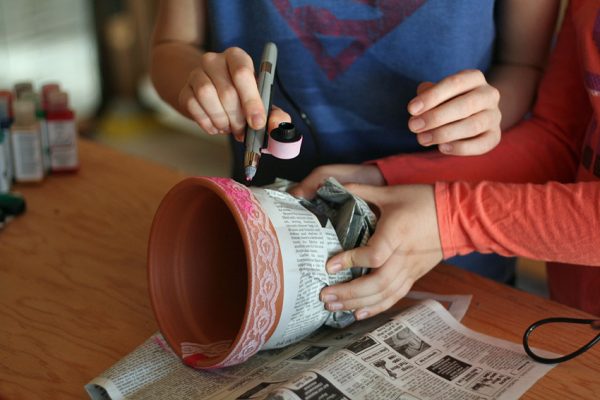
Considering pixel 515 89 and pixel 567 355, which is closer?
pixel 567 355

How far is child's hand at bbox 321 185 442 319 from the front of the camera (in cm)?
78

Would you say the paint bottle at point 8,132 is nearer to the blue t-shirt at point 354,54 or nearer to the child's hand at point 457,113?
the blue t-shirt at point 354,54

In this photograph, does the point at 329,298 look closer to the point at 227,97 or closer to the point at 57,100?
the point at 227,97

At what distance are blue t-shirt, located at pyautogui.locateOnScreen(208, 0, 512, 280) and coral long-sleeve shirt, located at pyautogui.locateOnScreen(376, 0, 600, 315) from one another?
0.32 ft

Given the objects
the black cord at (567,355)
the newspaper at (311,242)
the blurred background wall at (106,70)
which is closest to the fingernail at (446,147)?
the newspaper at (311,242)

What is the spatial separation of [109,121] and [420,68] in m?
2.28

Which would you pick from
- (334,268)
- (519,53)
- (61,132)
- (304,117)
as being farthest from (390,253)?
(61,132)

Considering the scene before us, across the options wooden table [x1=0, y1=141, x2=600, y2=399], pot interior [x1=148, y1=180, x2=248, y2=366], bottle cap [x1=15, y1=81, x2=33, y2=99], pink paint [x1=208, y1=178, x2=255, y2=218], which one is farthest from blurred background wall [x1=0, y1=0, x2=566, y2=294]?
pink paint [x1=208, y1=178, x2=255, y2=218]

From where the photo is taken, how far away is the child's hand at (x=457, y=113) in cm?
80

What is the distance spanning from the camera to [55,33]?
9.49ft

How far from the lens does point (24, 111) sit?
3.74 ft

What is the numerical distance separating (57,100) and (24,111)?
0.20 feet

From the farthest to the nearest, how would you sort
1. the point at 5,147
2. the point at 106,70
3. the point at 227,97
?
the point at 106,70
the point at 5,147
the point at 227,97

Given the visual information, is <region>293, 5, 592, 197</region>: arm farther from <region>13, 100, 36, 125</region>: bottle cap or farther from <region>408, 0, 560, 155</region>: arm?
<region>13, 100, 36, 125</region>: bottle cap
